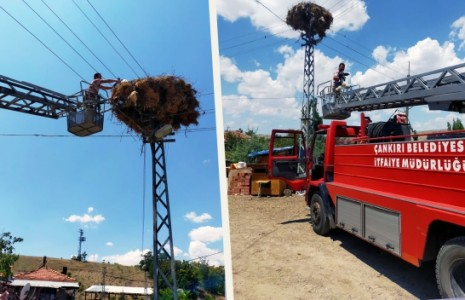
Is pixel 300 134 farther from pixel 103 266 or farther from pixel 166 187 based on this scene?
pixel 103 266

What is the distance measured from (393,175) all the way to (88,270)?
57.8 feet

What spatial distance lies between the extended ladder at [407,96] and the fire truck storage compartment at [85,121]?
5.75 m

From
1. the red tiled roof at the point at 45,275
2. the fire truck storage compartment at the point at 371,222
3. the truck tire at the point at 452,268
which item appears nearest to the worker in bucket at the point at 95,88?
the fire truck storage compartment at the point at 371,222

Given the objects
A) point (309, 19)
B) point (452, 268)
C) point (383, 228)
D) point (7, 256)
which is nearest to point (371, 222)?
point (383, 228)

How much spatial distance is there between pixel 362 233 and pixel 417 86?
10.4 feet

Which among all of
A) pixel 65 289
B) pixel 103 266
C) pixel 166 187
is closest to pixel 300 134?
pixel 166 187

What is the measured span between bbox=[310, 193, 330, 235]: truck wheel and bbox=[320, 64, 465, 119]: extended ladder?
248 cm

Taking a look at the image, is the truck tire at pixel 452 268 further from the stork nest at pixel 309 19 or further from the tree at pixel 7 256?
the tree at pixel 7 256

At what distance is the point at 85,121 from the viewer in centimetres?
888

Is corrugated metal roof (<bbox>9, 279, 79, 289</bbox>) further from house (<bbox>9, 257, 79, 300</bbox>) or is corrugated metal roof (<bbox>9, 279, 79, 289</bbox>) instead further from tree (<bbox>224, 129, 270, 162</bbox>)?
tree (<bbox>224, 129, 270, 162</bbox>)

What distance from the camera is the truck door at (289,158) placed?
8.62 metres

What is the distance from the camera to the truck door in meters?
8.62

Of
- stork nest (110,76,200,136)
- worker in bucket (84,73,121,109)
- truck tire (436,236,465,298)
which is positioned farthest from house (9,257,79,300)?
truck tire (436,236,465,298)

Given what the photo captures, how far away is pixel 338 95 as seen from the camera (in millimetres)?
10711
